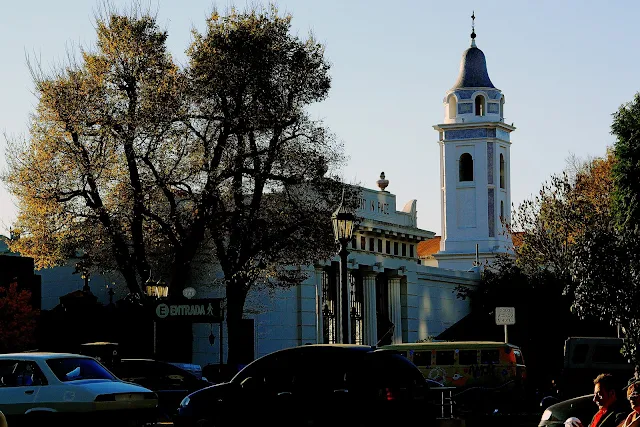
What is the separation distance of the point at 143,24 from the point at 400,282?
28162mm

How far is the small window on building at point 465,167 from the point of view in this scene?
105 metres

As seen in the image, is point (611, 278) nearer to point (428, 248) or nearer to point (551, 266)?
point (551, 266)

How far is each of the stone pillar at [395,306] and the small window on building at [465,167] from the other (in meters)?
40.7

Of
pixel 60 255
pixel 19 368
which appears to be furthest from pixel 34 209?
pixel 19 368

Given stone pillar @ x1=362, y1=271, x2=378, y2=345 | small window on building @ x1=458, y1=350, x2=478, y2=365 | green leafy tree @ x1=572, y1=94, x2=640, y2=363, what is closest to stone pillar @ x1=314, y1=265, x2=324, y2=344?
stone pillar @ x1=362, y1=271, x2=378, y2=345

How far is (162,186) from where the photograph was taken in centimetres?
4006

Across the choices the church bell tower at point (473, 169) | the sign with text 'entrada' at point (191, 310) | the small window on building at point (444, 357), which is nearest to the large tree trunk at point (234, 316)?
the small window on building at point (444, 357)

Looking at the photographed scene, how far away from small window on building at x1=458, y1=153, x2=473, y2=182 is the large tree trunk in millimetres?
63972

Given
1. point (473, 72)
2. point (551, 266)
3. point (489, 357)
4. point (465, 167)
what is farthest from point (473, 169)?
point (489, 357)

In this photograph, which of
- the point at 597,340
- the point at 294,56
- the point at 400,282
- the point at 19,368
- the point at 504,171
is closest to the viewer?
the point at 19,368

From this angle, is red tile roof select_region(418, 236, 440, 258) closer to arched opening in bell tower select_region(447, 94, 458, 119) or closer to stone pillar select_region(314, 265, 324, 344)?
arched opening in bell tower select_region(447, 94, 458, 119)

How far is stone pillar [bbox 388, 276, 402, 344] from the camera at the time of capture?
64500 millimetres

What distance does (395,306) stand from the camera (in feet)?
213

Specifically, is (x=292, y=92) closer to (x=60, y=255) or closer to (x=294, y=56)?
(x=294, y=56)
